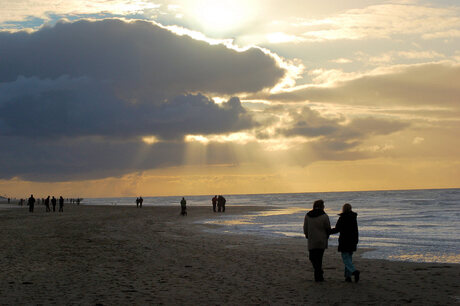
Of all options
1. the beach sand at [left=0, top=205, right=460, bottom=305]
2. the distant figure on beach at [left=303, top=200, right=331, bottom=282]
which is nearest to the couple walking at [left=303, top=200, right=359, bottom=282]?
the distant figure on beach at [left=303, top=200, right=331, bottom=282]

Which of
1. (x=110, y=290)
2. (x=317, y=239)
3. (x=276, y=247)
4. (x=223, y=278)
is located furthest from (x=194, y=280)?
(x=276, y=247)

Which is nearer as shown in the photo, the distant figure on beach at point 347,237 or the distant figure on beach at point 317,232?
the distant figure on beach at point 347,237

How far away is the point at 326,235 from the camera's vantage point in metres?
11.8

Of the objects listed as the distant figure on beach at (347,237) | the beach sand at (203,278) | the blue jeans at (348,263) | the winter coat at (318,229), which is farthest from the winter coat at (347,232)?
the beach sand at (203,278)

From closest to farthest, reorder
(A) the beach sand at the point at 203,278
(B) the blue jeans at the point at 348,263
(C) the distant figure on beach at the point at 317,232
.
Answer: (A) the beach sand at the point at 203,278 → (B) the blue jeans at the point at 348,263 → (C) the distant figure on beach at the point at 317,232

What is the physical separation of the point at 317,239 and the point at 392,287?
6.69 ft

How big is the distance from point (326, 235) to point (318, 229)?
26 centimetres

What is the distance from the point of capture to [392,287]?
10914 mm

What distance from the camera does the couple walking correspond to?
454 inches

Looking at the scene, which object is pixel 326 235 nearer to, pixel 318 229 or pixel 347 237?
pixel 318 229

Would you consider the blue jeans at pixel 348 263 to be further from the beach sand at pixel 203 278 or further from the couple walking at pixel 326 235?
the beach sand at pixel 203 278

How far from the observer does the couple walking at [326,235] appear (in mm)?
11539

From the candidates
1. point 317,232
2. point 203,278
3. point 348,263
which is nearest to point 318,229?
point 317,232

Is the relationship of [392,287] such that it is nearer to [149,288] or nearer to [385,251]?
[149,288]
